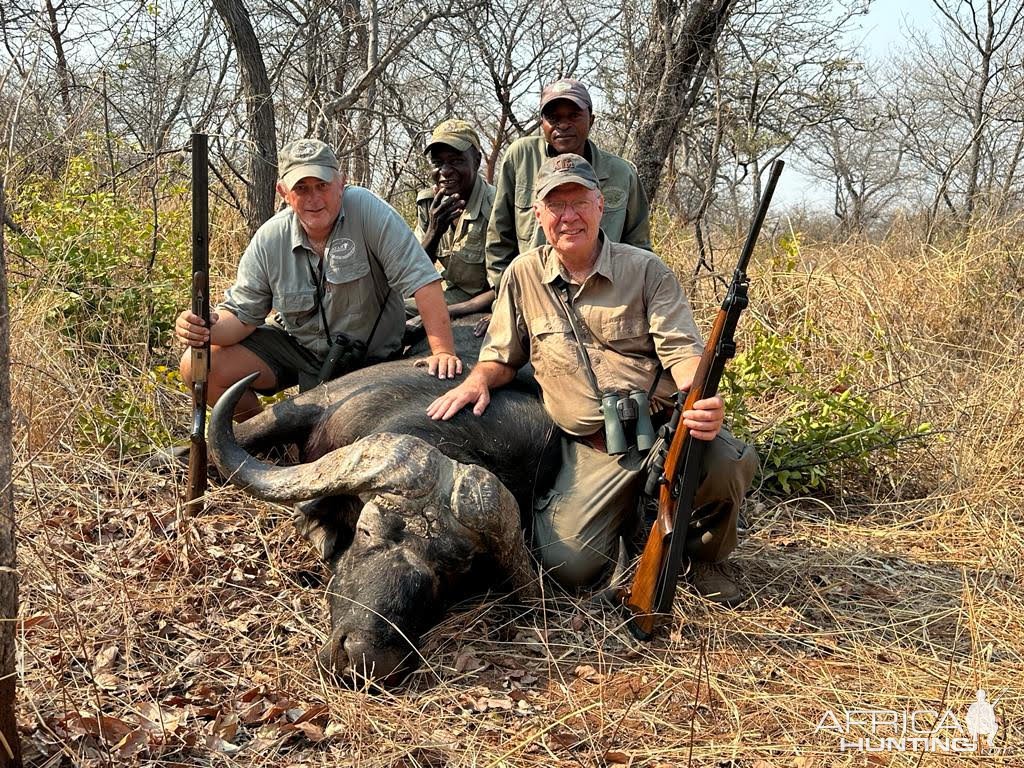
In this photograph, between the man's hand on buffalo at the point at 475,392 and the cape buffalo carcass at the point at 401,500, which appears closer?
the cape buffalo carcass at the point at 401,500

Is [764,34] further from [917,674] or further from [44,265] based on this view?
[917,674]

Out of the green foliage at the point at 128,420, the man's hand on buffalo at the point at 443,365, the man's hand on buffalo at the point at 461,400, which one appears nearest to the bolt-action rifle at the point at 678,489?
the man's hand on buffalo at the point at 461,400

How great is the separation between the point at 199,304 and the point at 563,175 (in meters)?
1.87

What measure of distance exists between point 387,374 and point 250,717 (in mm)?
1919

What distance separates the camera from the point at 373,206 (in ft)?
15.9

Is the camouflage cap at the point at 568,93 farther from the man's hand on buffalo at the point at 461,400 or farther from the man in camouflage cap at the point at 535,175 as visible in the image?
the man's hand on buffalo at the point at 461,400

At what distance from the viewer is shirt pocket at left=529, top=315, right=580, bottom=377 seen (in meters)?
4.13

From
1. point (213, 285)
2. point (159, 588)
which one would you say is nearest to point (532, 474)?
point (159, 588)

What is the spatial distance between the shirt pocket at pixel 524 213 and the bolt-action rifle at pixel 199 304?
1963mm

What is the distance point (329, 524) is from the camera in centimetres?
386

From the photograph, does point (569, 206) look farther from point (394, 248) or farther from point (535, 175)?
point (535, 175)

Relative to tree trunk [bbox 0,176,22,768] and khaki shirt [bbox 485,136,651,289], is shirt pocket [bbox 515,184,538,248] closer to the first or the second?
khaki shirt [bbox 485,136,651,289]

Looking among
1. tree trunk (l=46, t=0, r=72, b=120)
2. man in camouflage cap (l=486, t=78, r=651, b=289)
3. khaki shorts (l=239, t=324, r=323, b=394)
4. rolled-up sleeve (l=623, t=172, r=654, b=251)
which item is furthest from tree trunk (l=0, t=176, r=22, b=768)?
tree trunk (l=46, t=0, r=72, b=120)

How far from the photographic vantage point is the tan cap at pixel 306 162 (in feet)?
14.7
